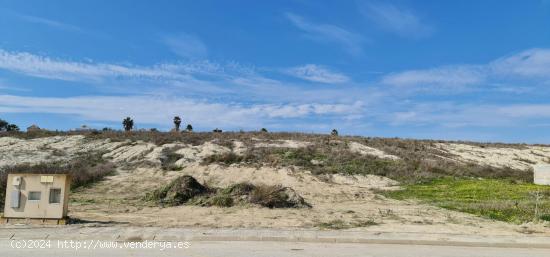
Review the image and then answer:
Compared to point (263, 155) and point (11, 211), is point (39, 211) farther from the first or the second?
point (263, 155)

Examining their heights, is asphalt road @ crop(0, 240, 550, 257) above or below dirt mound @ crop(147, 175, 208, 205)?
below

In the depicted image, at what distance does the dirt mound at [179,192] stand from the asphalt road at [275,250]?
9.00 metres

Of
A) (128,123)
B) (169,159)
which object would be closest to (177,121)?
(128,123)

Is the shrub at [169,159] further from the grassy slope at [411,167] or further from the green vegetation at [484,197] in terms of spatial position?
the green vegetation at [484,197]

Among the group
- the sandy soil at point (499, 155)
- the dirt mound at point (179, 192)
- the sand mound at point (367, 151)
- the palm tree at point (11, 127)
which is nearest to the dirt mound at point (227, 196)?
the dirt mound at point (179, 192)

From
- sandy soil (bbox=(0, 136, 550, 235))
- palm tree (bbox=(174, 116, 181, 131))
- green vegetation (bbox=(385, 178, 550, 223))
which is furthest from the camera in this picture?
palm tree (bbox=(174, 116, 181, 131))

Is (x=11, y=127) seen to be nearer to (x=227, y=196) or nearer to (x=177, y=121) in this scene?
(x=177, y=121)

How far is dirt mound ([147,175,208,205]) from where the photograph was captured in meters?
20.8

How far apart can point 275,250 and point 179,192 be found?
35.3ft

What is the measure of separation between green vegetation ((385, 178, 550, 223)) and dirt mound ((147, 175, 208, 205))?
1028cm

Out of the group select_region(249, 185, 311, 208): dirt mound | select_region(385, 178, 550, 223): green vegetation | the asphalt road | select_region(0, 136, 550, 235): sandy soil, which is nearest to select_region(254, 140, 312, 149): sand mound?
select_region(0, 136, 550, 235): sandy soil

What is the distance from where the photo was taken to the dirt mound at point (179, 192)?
2078cm

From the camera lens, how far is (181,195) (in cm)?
2098

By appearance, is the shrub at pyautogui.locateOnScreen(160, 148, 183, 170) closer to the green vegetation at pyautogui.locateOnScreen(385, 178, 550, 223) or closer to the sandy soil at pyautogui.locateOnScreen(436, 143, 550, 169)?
the green vegetation at pyautogui.locateOnScreen(385, 178, 550, 223)
